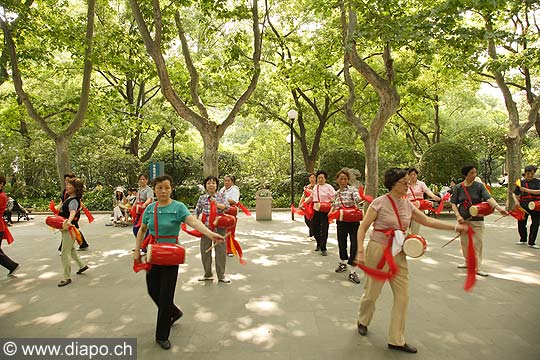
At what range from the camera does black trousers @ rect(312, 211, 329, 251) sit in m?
7.71

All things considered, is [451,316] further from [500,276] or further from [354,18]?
[354,18]

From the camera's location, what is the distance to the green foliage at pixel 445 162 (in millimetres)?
15125

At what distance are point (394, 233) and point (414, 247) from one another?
8.9 inches

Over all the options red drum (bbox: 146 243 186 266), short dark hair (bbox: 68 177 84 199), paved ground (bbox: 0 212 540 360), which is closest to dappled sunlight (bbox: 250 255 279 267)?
paved ground (bbox: 0 212 540 360)

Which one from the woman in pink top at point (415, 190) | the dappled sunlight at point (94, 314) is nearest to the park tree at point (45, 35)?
the dappled sunlight at point (94, 314)

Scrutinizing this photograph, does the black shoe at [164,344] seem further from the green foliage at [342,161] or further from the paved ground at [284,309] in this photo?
the green foliage at [342,161]

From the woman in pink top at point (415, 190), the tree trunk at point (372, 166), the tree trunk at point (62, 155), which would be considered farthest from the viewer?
the tree trunk at point (62, 155)

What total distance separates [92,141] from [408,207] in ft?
70.5

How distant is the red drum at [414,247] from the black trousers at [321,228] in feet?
13.0

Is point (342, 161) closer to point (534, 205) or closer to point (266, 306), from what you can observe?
point (534, 205)

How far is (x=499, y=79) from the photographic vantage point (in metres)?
14.0

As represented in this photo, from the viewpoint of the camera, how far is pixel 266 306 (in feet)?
16.3

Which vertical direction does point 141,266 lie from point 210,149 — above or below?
below

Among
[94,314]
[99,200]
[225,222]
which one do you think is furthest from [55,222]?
[99,200]
